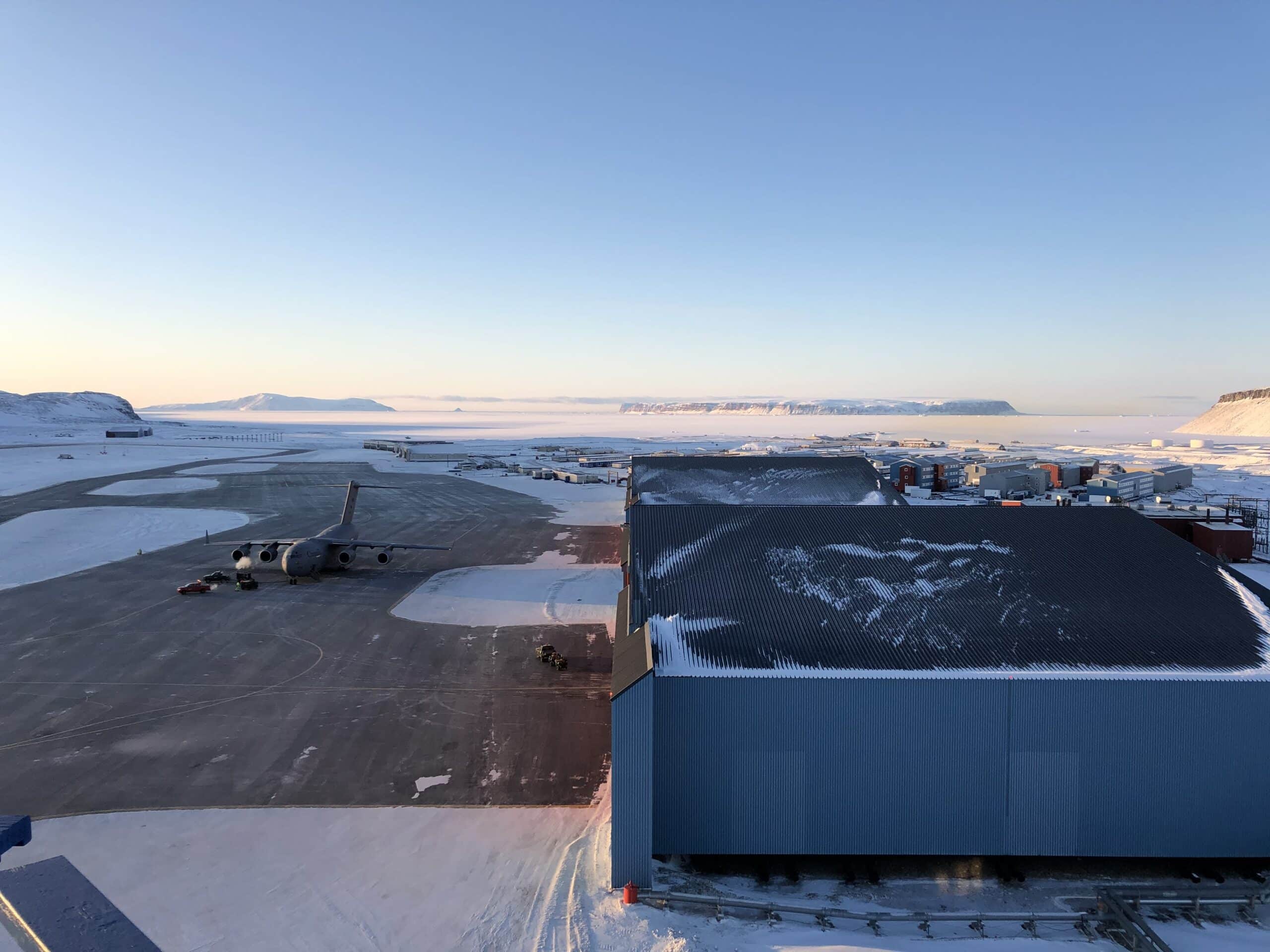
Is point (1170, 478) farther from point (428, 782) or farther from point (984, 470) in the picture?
point (428, 782)

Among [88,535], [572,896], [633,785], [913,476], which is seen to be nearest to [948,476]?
[913,476]

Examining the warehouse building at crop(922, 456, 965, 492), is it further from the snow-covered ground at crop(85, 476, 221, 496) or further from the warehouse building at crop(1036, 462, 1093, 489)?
the snow-covered ground at crop(85, 476, 221, 496)

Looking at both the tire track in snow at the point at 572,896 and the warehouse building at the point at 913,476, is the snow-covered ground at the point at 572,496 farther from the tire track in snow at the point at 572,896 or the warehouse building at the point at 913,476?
the tire track in snow at the point at 572,896

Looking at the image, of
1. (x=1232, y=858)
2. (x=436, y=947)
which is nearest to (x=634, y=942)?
(x=436, y=947)

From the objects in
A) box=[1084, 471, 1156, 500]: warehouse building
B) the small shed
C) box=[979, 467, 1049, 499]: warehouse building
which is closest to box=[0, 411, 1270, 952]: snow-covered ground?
the small shed

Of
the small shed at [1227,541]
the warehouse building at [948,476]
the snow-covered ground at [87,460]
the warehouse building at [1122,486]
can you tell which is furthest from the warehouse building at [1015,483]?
the snow-covered ground at [87,460]

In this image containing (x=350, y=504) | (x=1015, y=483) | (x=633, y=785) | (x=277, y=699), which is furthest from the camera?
(x=1015, y=483)

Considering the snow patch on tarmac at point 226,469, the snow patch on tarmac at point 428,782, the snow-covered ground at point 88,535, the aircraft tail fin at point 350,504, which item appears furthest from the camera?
the snow patch on tarmac at point 226,469
